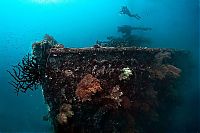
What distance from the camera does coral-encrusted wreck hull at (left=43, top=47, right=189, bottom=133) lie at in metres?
7.12

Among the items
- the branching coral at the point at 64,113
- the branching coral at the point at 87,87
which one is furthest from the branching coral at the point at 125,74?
the branching coral at the point at 64,113

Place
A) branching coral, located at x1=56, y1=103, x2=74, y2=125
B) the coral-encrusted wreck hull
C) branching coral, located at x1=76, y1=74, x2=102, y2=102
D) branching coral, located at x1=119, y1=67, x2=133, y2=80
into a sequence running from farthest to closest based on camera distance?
branching coral, located at x1=119, y1=67, x2=133, y2=80, the coral-encrusted wreck hull, branching coral, located at x1=76, y1=74, x2=102, y2=102, branching coral, located at x1=56, y1=103, x2=74, y2=125

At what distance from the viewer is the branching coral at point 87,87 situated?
22.8ft

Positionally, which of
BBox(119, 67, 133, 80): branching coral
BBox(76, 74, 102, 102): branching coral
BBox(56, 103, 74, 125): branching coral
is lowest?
BBox(56, 103, 74, 125): branching coral

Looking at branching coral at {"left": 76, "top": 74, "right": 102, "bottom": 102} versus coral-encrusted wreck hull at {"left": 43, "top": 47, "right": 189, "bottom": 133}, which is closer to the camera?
branching coral at {"left": 76, "top": 74, "right": 102, "bottom": 102}

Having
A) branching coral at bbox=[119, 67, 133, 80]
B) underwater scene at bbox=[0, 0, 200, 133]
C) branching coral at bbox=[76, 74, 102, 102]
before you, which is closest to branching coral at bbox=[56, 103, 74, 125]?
underwater scene at bbox=[0, 0, 200, 133]

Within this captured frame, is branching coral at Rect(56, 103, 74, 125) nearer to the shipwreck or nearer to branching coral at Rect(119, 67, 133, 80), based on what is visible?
the shipwreck

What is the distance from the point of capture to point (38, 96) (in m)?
46.8

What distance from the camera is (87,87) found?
7074 millimetres

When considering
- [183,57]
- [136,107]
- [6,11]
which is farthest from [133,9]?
[136,107]

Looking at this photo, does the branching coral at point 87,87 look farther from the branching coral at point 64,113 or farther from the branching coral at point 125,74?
the branching coral at point 125,74

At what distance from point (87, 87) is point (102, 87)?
44 centimetres

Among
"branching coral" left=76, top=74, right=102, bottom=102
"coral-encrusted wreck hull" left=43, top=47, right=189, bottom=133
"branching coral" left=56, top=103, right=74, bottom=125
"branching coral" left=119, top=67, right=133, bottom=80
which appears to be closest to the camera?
"branching coral" left=56, top=103, right=74, bottom=125

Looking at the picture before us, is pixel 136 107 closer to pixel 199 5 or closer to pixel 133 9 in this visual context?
pixel 199 5
